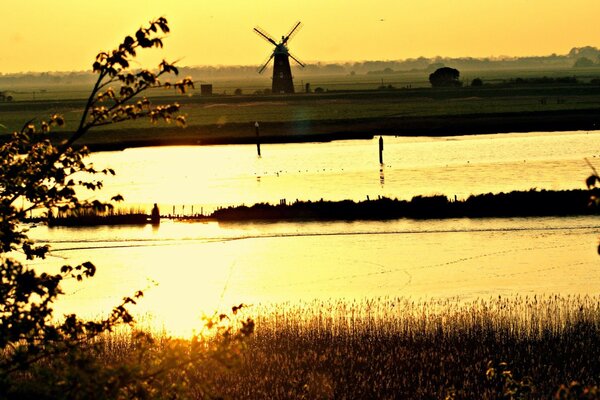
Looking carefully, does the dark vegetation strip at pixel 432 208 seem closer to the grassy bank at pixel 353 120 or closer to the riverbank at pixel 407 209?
the riverbank at pixel 407 209

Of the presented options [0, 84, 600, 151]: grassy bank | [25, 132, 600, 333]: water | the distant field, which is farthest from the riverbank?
the distant field

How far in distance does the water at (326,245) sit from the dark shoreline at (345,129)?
2610 cm

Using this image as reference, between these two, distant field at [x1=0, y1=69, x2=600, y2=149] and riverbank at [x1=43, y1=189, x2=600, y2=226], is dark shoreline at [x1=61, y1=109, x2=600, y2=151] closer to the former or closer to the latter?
distant field at [x1=0, y1=69, x2=600, y2=149]

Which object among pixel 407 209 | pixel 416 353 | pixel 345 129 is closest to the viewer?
pixel 416 353

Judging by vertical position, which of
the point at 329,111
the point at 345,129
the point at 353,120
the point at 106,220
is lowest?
the point at 106,220

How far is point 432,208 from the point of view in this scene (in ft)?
209

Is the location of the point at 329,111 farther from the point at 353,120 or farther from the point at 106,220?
the point at 106,220

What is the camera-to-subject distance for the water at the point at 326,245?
4297 centimetres

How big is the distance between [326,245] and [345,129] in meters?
79.3

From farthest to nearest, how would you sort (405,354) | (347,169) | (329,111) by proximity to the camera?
(329,111) < (347,169) < (405,354)

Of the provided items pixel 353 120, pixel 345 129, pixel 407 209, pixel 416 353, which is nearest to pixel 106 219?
pixel 407 209

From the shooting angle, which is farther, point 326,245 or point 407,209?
point 407,209

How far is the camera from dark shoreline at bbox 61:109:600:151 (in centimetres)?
12494

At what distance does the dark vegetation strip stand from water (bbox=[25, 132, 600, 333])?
4.44 ft
